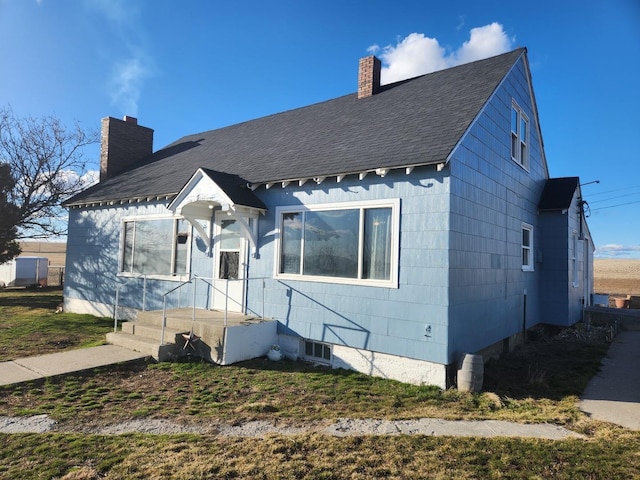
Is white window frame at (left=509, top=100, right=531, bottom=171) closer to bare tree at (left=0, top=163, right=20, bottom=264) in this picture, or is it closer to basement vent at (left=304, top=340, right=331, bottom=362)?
basement vent at (left=304, top=340, right=331, bottom=362)

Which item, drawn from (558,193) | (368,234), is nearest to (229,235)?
(368,234)

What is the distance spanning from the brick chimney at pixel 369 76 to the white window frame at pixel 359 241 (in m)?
5.23

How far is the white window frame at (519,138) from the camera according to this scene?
10.8 m

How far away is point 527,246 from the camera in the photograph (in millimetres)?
11828

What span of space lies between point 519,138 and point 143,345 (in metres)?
10.6

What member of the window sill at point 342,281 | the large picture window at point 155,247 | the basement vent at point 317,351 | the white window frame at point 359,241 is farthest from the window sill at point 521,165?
the large picture window at point 155,247

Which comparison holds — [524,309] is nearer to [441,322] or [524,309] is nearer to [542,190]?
[542,190]

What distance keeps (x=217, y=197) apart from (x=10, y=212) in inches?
640

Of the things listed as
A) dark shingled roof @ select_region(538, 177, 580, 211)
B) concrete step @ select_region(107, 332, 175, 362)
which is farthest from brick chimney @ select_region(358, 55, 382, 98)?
concrete step @ select_region(107, 332, 175, 362)

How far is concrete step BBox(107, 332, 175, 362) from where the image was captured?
8.29 metres

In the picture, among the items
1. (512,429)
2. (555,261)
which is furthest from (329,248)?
(555,261)

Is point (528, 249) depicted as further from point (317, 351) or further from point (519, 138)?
point (317, 351)

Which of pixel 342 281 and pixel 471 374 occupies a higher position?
pixel 342 281

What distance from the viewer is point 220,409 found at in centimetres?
595
